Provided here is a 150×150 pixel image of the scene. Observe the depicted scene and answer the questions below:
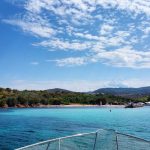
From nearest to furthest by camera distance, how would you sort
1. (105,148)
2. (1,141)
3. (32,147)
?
(32,147) < (105,148) < (1,141)

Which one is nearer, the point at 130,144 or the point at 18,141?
the point at 130,144

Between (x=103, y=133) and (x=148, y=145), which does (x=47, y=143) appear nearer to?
(x=103, y=133)

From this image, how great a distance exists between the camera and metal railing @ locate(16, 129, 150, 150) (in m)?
10.0

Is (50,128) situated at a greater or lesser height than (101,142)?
greater

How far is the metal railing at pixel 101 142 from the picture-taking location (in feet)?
32.9

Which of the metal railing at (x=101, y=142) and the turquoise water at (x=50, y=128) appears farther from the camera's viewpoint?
the turquoise water at (x=50, y=128)

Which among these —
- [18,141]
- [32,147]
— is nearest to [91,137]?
[32,147]

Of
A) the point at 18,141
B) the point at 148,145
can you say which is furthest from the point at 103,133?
the point at 18,141

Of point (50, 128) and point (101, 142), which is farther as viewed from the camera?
point (50, 128)

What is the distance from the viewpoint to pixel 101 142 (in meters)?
10.3

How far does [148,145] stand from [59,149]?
2391mm

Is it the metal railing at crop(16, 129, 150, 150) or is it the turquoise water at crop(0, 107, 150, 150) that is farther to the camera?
the turquoise water at crop(0, 107, 150, 150)

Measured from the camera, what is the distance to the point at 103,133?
10.3 meters

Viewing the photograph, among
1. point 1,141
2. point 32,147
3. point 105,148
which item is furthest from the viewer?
point 1,141
